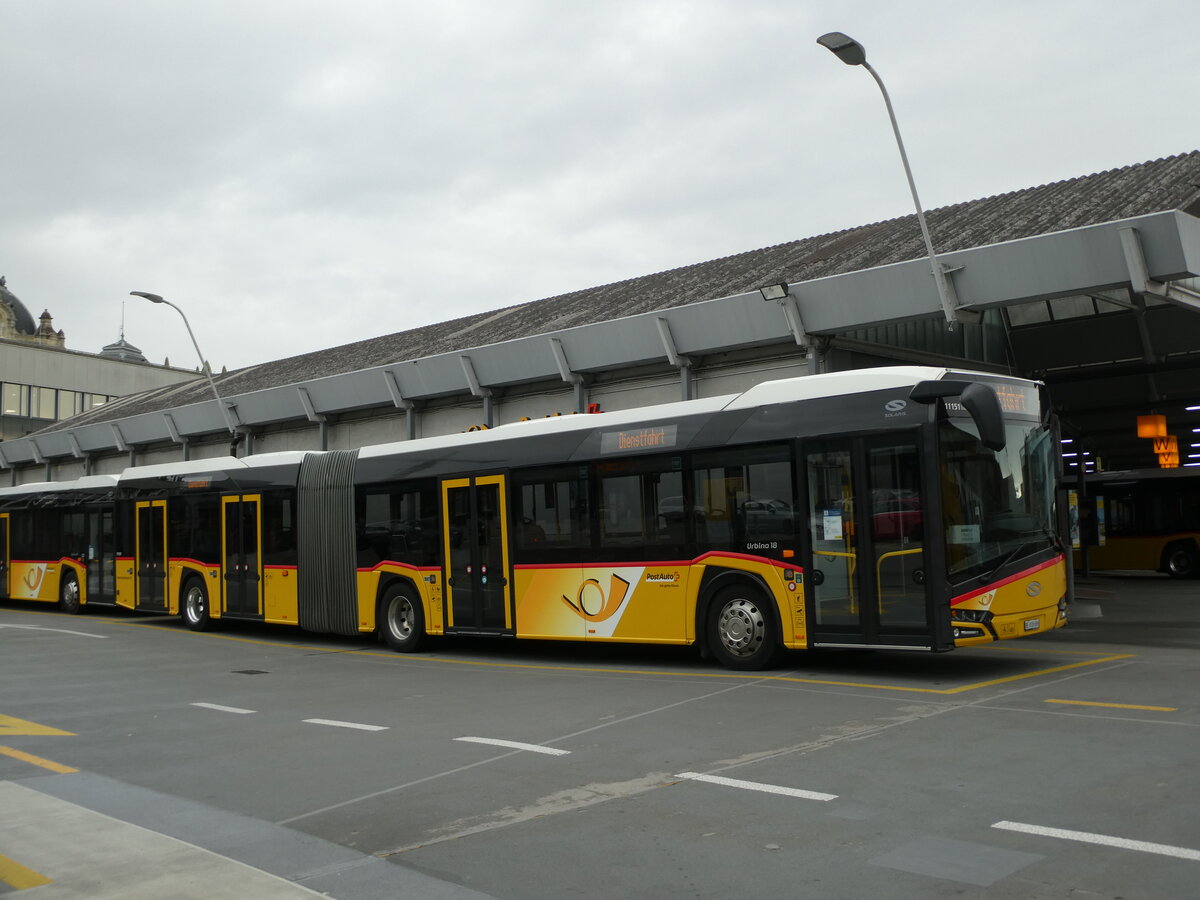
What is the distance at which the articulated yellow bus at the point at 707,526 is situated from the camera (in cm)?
1158

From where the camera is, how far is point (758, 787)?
23.7 feet

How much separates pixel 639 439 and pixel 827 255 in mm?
11108

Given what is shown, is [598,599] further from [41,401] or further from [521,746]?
[41,401]

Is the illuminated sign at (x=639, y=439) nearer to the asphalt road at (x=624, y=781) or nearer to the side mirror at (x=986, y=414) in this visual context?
the asphalt road at (x=624, y=781)

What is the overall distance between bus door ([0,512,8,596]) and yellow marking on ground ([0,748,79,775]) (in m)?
23.5

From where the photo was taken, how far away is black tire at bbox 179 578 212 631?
2195 cm

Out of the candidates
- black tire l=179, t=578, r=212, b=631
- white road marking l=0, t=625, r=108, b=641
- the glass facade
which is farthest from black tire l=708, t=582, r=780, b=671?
the glass facade

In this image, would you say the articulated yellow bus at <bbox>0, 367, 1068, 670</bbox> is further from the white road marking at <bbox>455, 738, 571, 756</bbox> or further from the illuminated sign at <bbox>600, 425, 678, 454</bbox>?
the white road marking at <bbox>455, 738, 571, 756</bbox>

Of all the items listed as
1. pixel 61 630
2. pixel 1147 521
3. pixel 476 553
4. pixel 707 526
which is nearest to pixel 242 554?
pixel 61 630

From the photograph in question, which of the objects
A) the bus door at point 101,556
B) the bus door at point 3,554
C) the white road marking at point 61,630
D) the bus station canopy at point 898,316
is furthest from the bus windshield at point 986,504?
the bus door at point 3,554

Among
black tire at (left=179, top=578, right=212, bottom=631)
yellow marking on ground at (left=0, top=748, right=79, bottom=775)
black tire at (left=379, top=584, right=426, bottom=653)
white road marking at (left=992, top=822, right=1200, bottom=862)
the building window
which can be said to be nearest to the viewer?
white road marking at (left=992, top=822, right=1200, bottom=862)

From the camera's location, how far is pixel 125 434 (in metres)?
36.6

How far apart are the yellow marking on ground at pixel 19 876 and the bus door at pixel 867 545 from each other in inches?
328

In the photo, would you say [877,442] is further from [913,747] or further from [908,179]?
[908,179]
